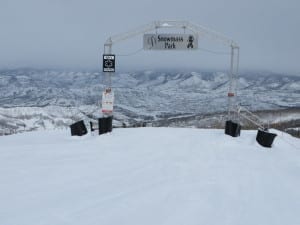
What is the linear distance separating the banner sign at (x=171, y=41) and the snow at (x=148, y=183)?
4.06 m

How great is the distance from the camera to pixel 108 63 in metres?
14.8

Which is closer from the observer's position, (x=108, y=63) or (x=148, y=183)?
(x=148, y=183)

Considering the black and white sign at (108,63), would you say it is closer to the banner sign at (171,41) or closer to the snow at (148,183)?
the banner sign at (171,41)

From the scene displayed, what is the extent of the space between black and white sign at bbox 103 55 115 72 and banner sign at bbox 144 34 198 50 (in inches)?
58.3

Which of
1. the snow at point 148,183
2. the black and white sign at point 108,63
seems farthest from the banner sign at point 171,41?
the snow at point 148,183

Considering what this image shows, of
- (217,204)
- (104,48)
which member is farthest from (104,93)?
(217,204)

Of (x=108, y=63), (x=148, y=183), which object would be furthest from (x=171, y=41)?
(x=148, y=183)

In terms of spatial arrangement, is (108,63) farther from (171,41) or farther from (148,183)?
(148,183)

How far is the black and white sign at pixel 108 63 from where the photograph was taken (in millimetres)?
14758

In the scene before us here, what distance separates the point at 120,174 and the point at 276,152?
5.94m

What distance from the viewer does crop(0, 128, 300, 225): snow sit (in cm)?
571

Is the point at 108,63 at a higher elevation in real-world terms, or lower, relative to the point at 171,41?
lower

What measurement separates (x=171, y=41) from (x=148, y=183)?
8.50m

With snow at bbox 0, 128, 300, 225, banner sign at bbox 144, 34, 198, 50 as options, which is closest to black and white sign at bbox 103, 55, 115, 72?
banner sign at bbox 144, 34, 198, 50
